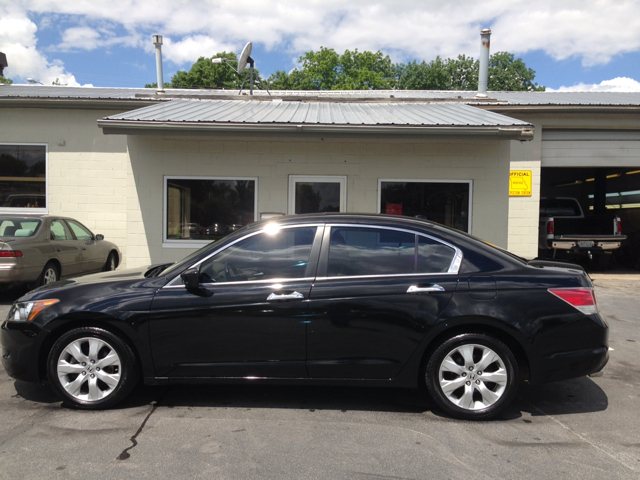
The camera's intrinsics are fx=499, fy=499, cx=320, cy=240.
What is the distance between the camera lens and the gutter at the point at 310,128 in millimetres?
8273

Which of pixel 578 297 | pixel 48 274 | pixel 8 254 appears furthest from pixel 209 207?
pixel 578 297

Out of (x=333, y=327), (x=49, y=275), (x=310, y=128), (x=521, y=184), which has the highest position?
(x=310, y=128)

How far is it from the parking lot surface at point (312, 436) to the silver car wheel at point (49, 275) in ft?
13.9

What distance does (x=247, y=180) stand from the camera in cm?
954

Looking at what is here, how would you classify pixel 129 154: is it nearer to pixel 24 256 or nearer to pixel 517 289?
pixel 24 256

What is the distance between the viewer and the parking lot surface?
3195 millimetres

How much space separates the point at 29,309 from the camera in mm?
4105

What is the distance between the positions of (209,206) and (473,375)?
6784 mm

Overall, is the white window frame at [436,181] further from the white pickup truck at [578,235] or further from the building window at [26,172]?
the building window at [26,172]

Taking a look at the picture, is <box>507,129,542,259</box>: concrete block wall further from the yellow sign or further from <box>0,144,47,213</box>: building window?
<box>0,144,47,213</box>: building window

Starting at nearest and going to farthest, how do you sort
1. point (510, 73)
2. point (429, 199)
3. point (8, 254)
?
1. point (8, 254)
2. point (429, 199)
3. point (510, 73)

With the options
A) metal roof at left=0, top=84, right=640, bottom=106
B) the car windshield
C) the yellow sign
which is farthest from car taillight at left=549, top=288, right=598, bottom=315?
the yellow sign

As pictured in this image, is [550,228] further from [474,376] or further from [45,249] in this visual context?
[45,249]

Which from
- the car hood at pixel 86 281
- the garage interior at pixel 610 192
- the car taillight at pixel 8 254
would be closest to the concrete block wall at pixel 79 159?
the car taillight at pixel 8 254
